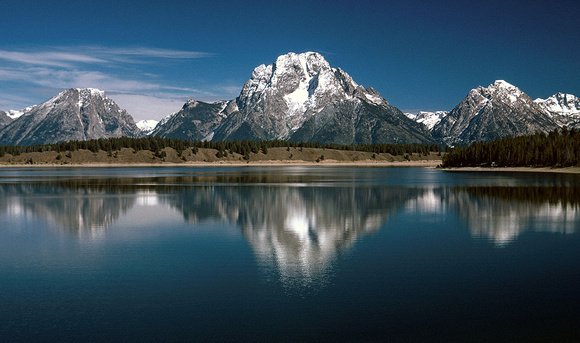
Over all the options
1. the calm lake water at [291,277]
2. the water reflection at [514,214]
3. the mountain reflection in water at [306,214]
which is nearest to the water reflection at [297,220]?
the mountain reflection in water at [306,214]

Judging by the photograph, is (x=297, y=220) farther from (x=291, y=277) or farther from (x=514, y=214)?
(x=514, y=214)

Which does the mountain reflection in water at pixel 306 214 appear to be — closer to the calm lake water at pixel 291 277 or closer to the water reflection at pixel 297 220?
the water reflection at pixel 297 220

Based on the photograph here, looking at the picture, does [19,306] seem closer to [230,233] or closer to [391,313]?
[391,313]

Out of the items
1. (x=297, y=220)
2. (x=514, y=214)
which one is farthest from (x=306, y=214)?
(x=514, y=214)

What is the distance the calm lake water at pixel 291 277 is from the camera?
685 inches

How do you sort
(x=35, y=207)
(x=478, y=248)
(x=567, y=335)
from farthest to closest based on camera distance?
(x=35, y=207) → (x=478, y=248) → (x=567, y=335)

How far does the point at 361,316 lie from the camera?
18.4m

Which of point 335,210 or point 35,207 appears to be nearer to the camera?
point 335,210

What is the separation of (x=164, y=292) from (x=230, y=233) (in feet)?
56.6

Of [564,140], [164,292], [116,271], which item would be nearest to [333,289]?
[164,292]

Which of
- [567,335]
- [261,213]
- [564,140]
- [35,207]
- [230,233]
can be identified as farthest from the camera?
[564,140]

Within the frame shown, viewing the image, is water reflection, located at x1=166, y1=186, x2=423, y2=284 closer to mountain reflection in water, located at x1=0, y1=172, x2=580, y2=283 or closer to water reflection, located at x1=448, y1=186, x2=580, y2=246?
mountain reflection in water, located at x1=0, y1=172, x2=580, y2=283

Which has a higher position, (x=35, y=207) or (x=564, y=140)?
(x=564, y=140)

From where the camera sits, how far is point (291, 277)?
952 inches
